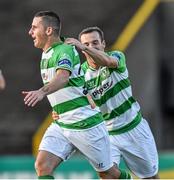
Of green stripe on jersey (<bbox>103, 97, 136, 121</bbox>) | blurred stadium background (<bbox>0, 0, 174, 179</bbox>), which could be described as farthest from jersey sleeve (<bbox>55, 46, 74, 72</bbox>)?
blurred stadium background (<bbox>0, 0, 174, 179</bbox>)

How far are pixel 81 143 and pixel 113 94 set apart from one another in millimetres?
807

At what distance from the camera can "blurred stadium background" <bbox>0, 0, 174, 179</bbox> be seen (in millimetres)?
16672

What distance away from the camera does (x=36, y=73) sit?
1750 cm

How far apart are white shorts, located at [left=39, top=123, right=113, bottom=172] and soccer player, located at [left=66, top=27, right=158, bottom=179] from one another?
42cm

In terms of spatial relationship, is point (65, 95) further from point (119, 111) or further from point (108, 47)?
point (108, 47)

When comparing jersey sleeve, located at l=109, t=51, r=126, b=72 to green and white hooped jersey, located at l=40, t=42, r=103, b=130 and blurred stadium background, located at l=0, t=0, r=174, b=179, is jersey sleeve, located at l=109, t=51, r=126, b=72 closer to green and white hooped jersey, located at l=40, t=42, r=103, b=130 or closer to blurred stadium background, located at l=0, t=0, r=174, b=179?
green and white hooped jersey, located at l=40, t=42, r=103, b=130

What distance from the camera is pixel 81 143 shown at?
31.3ft

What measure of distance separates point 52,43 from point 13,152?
23.9 feet

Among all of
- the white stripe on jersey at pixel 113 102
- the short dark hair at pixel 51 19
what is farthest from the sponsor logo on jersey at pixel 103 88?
the short dark hair at pixel 51 19

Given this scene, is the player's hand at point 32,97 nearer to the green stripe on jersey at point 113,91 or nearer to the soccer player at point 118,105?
the soccer player at point 118,105

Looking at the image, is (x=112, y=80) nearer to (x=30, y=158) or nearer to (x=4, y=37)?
(x=30, y=158)

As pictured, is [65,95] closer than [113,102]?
Yes

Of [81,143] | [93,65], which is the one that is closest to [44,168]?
[81,143]

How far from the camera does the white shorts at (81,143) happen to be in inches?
374
